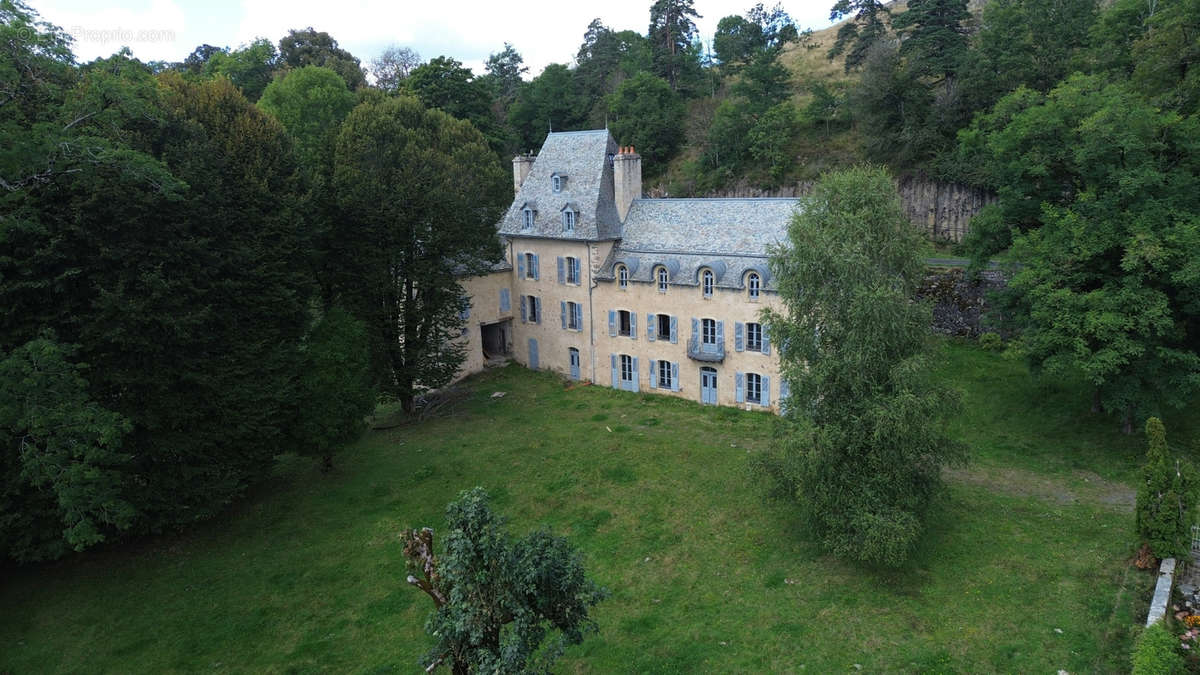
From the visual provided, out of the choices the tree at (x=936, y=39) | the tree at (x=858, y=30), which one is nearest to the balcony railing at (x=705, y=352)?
the tree at (x=936, y=39)

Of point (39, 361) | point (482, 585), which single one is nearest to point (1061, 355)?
point (482, 585)

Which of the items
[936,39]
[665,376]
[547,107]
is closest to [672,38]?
[547,107]

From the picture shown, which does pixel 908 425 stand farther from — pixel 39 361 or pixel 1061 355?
pixel 39 361

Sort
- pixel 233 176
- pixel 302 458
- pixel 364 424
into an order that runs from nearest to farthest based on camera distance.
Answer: pixel 233 176 < pixel 364 424 < pixel 302 458

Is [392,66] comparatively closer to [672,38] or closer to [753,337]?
[672,38]

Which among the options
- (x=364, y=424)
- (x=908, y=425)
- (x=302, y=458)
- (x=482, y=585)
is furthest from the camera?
(x=302, y=458)

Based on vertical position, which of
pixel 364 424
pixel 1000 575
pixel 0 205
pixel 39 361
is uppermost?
pixel 0 205
